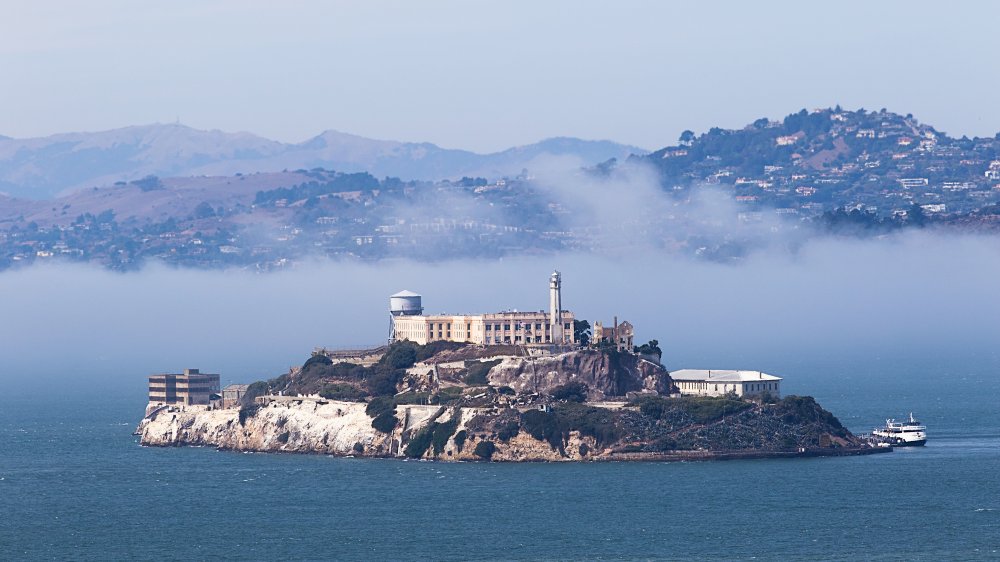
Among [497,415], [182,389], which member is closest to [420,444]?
[497,415]

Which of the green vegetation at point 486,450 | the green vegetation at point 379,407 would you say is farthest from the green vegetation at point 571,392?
the green vegetation at point 379,407

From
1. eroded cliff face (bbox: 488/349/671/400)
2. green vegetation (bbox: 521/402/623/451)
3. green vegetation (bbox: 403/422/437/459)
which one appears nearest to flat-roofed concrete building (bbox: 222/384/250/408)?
eroded cliff face (bbox: 488/349/671/400)

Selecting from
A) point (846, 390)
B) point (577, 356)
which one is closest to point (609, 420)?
point (577, 356)

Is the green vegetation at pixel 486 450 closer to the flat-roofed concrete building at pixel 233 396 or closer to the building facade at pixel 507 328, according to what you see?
the building facade at pixel 507 328

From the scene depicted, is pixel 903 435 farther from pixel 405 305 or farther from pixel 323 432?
pixel 405 305

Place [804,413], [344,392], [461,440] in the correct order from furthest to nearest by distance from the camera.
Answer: [344,392], [804,413], [461,440]

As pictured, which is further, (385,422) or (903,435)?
(903,435)
